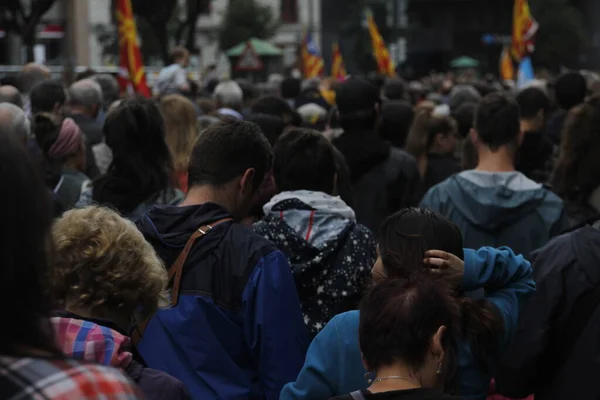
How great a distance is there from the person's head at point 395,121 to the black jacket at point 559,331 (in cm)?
357

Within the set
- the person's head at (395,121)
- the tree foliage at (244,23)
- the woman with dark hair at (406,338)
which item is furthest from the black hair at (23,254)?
the tree foliage at (244,23)

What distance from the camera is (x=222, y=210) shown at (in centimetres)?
364

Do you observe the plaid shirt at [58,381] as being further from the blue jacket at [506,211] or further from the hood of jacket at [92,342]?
the blue jacket at [506,211]

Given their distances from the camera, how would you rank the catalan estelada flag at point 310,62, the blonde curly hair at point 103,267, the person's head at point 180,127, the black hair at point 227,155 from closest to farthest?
the blonde curly hair at point 103,267 < the black hair at point 227,155 < the person's head at point 180,127 < the catalan estelada flag at point 310,62

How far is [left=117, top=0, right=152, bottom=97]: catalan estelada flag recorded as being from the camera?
1320 cm

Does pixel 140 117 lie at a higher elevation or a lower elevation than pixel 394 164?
higher

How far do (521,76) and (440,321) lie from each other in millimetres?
16040

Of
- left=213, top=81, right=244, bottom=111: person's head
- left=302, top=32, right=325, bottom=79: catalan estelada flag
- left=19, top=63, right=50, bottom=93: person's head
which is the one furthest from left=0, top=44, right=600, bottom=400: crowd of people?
left=302, top=32, right=325, bottom=79: catalan estelada flag

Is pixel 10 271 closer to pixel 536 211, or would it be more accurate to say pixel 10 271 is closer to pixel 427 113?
pixel 536 211

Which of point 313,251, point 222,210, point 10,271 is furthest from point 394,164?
point 10,271

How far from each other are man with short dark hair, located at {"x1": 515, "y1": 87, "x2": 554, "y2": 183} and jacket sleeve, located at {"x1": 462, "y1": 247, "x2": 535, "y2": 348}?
400 centimetres

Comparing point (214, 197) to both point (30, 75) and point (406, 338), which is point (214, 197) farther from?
point (30, 75)

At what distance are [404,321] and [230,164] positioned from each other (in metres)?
1.24

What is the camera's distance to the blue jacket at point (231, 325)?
345cm
